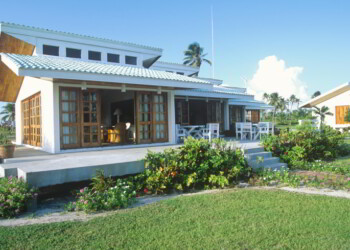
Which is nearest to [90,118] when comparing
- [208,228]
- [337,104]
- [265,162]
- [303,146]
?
[265,162]

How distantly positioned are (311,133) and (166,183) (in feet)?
23.5

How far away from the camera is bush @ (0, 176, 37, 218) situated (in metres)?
4.83

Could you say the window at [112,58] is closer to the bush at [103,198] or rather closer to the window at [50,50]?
the window at [50,50]

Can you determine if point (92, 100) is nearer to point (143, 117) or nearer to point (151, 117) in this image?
point (143, 117)

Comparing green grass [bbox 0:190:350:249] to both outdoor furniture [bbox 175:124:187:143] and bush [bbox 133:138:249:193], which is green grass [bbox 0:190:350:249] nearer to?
bush [bbox 133:138:249:193]

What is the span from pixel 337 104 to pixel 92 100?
21451 mm

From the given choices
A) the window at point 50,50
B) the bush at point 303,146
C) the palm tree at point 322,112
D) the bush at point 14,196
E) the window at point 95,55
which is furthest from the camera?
the palm tree at point 322,112

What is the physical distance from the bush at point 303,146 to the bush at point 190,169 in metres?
2.80

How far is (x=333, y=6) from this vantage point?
1167 cm

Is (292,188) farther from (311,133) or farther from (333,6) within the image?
(333,6)

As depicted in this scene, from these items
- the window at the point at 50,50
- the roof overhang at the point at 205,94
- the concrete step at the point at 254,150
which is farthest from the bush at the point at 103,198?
the window at the point at 50,50

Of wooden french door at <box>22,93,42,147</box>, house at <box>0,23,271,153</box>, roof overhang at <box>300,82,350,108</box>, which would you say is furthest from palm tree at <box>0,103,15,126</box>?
roof overhang at <box>300,82,350,108</box>

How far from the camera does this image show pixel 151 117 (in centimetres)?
1150

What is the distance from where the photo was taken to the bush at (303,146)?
9734mm
